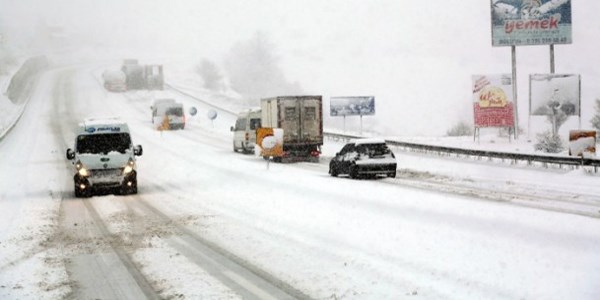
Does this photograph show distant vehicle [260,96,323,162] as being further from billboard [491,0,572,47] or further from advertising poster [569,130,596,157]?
billboard [491,0,572,47]

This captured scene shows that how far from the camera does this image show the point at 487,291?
8320mm

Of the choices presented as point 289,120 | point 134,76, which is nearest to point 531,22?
point 289,120

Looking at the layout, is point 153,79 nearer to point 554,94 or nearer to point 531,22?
point 531,22

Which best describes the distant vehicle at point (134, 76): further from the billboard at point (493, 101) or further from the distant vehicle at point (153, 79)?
the billboard at point (493, 101)

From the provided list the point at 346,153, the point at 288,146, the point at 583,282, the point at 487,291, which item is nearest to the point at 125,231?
the point at 487,291

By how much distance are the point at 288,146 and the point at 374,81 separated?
4967 inches

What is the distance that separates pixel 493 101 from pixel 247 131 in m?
16.5

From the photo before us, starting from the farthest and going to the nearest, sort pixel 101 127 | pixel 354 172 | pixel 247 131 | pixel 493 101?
pixel 493 101, pixel 247 131, pixel 354 172, pixel 101 127

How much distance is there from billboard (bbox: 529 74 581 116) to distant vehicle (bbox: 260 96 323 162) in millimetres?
14563

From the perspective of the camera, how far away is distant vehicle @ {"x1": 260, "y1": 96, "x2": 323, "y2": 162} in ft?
106

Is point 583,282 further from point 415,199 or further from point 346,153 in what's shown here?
point 346,153

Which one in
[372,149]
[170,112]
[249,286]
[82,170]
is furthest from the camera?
[170,112]

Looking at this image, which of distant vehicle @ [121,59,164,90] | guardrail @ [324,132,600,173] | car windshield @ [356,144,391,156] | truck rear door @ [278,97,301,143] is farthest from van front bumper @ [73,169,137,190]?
distant vehicle @ [121,59,164,90]

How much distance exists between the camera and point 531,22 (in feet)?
141
